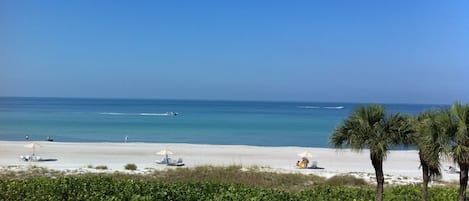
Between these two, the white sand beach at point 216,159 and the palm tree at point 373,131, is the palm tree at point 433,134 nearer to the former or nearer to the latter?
the palm tree at point 373,131

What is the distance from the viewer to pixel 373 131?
11992 millimetres

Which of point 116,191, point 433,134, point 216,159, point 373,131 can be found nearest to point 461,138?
point 433,134

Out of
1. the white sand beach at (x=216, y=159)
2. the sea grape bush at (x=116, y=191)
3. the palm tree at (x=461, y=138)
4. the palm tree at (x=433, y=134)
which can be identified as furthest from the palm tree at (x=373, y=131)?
the white sand beach at (x=216, y=159)

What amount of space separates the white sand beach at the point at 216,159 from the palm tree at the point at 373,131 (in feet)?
41.4

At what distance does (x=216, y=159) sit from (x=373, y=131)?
73.9 feet

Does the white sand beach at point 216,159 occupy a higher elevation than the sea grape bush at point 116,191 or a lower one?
lower

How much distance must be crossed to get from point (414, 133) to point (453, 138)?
1117mm

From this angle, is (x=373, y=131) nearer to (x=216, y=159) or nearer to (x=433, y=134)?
(x=433, y=134)

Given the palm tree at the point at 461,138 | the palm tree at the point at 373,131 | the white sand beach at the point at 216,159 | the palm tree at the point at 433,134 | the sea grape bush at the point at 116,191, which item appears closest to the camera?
the sea grape bush at the point at 116,191

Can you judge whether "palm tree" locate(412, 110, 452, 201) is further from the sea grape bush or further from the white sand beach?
the white sand beach

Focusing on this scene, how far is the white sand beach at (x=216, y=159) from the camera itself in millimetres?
27602

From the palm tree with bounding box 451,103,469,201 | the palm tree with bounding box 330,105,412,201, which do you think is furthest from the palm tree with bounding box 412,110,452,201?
the palm tree with bounding box 330,105,412,201

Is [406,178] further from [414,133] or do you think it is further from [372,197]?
[414,133]

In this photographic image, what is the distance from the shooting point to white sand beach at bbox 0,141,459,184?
27.6 metres
